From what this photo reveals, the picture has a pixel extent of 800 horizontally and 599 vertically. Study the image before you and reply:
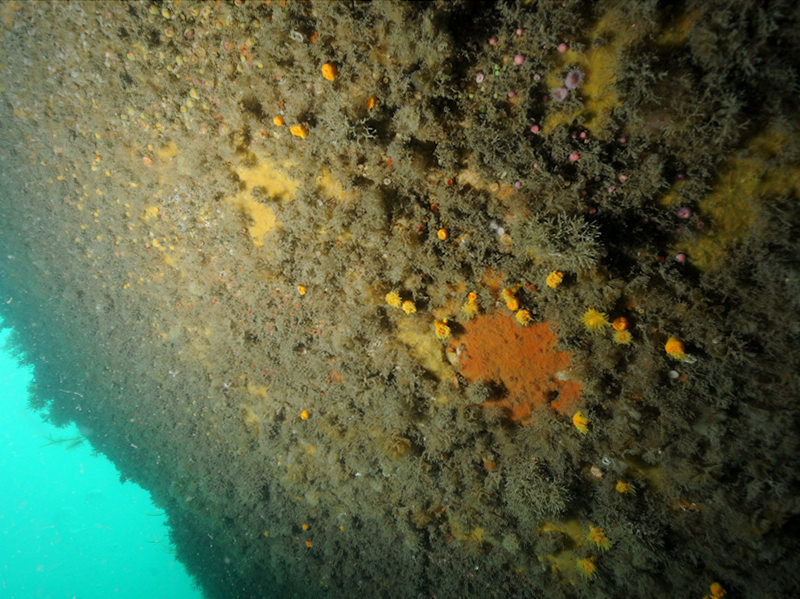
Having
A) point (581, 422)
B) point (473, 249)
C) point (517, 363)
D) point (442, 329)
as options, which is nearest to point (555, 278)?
point (473, 249)

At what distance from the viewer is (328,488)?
23.1 feet

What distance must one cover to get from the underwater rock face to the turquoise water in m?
28.0

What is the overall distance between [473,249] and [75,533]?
4290 centimetres

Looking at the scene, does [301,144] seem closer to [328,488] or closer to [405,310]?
[405,310]

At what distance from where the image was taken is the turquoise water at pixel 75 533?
2761cm

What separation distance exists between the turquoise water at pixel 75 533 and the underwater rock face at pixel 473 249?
91.9 feet

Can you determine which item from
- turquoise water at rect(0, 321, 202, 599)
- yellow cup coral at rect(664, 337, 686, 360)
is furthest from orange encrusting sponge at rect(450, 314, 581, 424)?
turquoise water at rect(0, 321, 202, 599)

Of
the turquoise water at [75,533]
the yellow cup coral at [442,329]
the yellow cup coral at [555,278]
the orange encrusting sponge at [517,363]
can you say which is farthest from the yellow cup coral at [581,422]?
the turquoise water at [75,533]

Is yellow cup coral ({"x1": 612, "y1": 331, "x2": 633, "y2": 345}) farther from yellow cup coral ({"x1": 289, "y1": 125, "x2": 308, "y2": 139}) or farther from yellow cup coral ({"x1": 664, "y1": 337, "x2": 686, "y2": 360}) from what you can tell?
yellow cup coral ({"x1": 289, "y1": 125, "x2": 308, "y2": 139})

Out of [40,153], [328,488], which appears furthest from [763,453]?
[40,153]

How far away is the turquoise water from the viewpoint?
27.6 meters

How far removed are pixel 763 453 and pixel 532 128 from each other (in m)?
4.02

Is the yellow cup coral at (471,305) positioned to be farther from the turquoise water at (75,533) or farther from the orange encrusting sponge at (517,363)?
the turquoise water at (75,533)

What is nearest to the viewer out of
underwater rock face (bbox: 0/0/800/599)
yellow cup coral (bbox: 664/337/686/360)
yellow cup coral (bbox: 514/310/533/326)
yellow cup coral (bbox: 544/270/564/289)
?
underwater rock face (bbox: 0/0/800/599)
